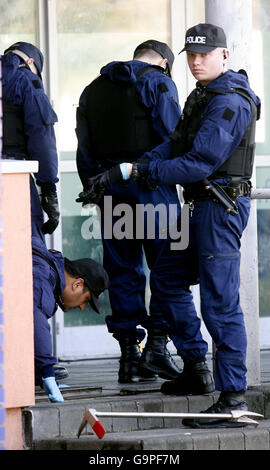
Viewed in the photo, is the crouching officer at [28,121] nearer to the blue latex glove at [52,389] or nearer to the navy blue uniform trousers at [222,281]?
the blue latex glove at [52,389]

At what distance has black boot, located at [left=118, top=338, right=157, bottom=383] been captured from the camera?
7.17m

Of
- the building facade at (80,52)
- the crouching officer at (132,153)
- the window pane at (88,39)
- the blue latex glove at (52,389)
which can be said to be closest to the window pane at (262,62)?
the building facade at (80,52)

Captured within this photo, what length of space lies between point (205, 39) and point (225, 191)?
750 millimetres

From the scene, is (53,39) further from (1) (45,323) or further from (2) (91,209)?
(1) (45,323)

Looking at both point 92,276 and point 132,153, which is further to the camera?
point 132,153

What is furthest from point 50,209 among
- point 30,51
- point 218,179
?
point 218,179

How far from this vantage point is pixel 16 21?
8570 mm

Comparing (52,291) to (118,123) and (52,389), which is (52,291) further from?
(118,123)

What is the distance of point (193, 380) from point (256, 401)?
363mm

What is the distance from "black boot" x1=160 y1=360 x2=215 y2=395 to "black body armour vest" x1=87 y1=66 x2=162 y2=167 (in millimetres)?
1252

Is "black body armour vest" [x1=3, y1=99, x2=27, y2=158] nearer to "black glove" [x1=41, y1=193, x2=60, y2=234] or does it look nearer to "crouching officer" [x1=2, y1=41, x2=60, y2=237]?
"crouching officer" [x1=2, y1=41, x2=60, y2=237]
